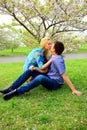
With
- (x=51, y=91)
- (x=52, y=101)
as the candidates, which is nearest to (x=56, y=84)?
(x=51, y=91)

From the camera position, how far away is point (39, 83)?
25.6ft

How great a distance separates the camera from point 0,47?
57.8m

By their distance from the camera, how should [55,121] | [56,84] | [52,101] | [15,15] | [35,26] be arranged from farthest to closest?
1. [35,26]
2. [15,15]
3. [56,84]
4. [52,101]
5. [55,121]

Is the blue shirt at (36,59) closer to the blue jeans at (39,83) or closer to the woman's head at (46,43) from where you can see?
the woman's head at (46,43)

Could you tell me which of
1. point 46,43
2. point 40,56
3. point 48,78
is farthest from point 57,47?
point 48,78

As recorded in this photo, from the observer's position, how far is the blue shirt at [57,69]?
8.06 metres

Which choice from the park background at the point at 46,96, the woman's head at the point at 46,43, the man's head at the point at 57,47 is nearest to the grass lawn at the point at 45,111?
the park background at the point at 46,96

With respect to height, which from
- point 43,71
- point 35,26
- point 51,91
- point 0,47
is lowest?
point 0,47

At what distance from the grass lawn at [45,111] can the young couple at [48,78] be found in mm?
182

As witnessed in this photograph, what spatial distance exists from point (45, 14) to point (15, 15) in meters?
1.12

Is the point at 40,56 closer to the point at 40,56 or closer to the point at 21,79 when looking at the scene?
the point at 40,56

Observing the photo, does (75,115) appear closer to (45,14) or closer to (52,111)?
(52,111)

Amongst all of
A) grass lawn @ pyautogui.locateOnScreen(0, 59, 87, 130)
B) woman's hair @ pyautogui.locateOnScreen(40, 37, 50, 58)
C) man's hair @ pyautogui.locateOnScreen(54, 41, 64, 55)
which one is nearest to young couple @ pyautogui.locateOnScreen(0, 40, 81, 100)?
man's hair @ pyautogui.locateOnScreen(54, 41, 64, 55)

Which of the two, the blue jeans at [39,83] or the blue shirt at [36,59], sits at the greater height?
the blue shirt at [36,59]
